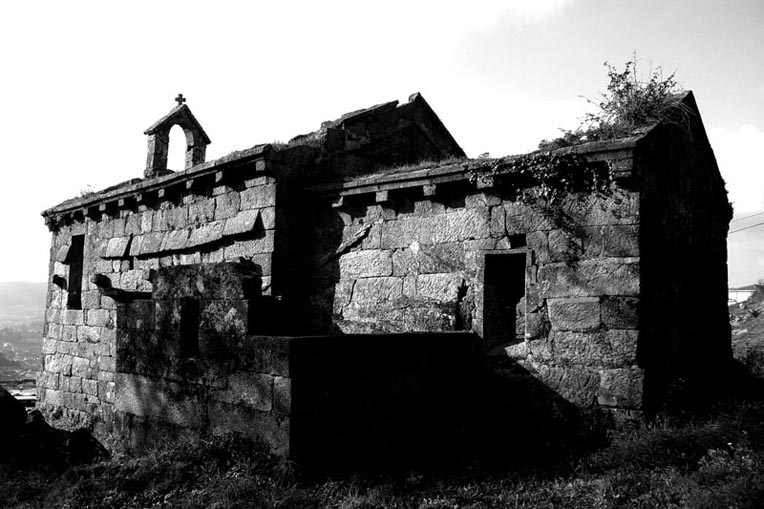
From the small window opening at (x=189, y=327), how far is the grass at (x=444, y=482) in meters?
0.98

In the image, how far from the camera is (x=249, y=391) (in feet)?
18.3

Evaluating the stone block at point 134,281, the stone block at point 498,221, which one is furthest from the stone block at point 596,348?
the stone block at point 134,281

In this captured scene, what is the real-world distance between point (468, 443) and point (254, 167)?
16.4 feet

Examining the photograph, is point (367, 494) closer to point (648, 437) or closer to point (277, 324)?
point (277, 324)

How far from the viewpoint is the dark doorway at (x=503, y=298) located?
7.41 metres

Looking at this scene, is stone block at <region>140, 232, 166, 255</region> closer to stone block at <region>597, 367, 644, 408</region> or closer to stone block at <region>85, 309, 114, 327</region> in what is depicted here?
stone block at <region>85, 309, 114, 327</region>

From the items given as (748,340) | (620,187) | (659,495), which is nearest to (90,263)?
(620,187)

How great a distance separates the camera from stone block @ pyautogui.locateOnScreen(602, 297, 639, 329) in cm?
644

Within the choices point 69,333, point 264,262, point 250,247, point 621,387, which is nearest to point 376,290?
point 264,262

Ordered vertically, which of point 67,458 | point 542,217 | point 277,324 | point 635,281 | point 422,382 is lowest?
point 67,458

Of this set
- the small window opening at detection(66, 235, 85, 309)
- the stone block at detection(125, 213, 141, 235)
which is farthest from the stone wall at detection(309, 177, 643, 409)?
the small window opening at detection(66, 235, 85, 309)

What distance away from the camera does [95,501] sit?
518 centimetres

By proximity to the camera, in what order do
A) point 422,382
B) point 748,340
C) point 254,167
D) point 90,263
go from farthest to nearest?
point 748,340
point 90,263
point 254,167
point 422,382

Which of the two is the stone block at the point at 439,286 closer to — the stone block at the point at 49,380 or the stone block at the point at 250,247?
the stone block at the point at 250,247
